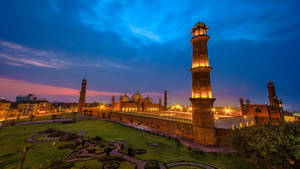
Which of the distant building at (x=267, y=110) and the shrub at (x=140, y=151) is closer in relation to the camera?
the shrub at (x=140, y=151)

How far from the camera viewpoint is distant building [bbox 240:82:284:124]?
29719mm

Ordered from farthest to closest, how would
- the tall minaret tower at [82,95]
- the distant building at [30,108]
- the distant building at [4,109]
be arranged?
1. the tall minaret tower at [82,95]
2. the distant building at [30,108]
3. the distant building at [4,109]

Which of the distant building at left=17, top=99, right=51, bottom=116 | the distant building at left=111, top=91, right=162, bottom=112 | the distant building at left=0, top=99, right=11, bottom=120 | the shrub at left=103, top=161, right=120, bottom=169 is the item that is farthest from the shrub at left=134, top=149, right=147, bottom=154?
the distant building at left=17, top=99, right=51, bottom=116

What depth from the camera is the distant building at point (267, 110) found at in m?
29.7

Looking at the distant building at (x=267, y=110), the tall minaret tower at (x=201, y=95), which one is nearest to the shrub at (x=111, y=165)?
the tall minaret tower at (x=201, y=95)

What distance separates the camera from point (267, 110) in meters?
30.5

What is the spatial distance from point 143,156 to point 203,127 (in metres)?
11.5

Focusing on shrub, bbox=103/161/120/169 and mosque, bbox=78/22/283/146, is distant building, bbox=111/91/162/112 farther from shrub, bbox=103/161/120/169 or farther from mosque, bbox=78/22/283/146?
shrub, bbox=103/161/120/169

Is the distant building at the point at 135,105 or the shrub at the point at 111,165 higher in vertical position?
the distant building at the point at 135,105

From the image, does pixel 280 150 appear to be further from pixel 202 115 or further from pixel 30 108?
pixel 30 108

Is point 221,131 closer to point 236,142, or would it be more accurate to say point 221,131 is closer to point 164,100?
point 236,142

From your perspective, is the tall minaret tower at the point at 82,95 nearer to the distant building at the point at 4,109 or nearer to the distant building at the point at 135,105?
the distant building at the point at 135,105

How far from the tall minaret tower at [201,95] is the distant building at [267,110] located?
23.0m

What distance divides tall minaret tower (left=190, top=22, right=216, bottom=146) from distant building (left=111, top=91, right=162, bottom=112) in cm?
3758
